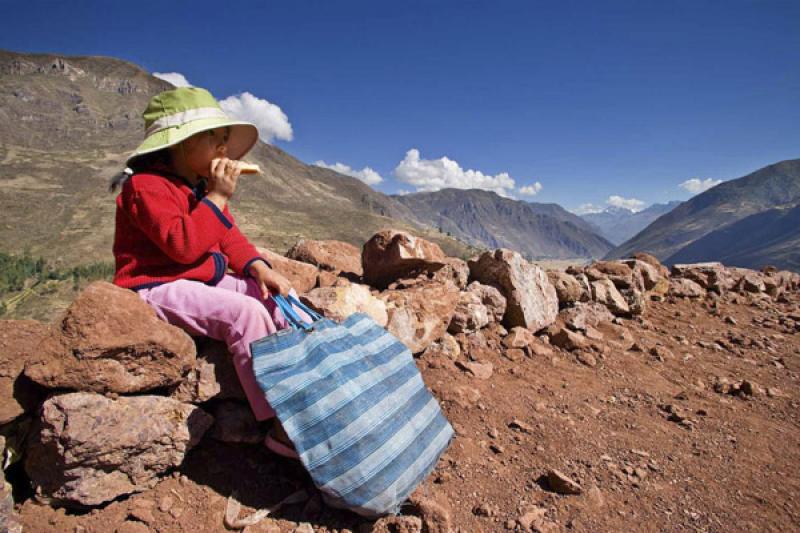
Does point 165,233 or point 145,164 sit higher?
point 145,164

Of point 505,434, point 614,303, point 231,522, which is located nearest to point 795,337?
point 614,303

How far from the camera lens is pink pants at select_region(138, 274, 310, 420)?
2.60 meters

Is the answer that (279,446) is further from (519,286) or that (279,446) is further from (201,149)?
(519,286)

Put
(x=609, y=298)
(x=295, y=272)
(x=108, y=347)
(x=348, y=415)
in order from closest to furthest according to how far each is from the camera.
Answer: (x=348, y=415) → (x=108, y=347) → (x=295, y=272) → (x=609, y=298)

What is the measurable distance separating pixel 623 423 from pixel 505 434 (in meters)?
1.29

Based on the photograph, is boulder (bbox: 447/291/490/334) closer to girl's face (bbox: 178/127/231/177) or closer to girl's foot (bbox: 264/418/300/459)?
girl's foot (bbox: 264/418/300/459)

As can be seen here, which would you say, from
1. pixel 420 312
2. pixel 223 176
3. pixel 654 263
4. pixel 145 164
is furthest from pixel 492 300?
pixel 654 263

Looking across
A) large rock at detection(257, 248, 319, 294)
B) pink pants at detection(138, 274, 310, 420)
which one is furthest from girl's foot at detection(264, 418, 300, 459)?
large rock at detection(257, 248, 319, 294)

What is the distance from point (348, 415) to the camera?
232cm

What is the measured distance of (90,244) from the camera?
391ft

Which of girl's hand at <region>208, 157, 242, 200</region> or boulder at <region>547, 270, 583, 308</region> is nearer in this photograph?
girl's hand at <region>208, 157, 242, 200</region>

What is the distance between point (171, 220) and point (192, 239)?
0.58 ft

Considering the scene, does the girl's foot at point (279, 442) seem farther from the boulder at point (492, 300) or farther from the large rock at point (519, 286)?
the large rock at point (519, 286)

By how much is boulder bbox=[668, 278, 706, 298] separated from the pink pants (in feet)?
28.5
